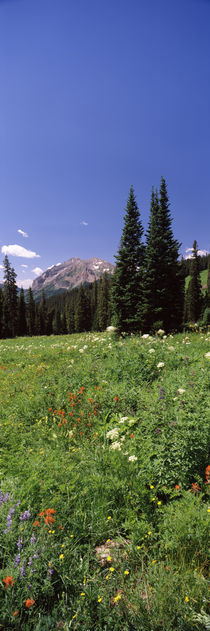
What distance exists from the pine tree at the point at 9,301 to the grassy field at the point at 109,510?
49.3m

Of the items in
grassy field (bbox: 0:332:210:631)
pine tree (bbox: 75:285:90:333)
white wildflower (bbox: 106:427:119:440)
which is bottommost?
grassy field (bbox: 0:332:210:631)

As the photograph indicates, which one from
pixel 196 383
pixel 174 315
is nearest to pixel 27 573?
pixel 196 383

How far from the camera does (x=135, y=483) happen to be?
3166 mm

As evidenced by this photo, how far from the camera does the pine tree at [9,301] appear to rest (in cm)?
5094

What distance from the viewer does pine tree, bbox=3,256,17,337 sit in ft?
167

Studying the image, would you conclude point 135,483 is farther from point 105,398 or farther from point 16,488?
point 105,398

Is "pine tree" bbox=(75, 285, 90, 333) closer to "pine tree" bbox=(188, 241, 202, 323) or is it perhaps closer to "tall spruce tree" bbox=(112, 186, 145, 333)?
"pine tree" bbox=(188, 241, 202, 323)

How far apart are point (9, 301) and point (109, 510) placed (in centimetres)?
5411

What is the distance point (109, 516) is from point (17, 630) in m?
1.24

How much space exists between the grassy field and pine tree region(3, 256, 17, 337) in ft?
162

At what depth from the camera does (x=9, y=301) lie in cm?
5244

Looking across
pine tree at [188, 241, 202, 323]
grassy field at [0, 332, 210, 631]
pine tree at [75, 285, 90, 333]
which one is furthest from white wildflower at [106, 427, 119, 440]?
pine tree at [75, 285, 90, 333]

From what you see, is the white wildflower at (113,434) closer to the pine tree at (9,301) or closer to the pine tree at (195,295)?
the pine tree at (195,295)

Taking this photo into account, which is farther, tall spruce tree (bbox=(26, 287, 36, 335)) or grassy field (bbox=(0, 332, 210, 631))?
tall spruce tree (bbox=(26, 287, 36, 335))
